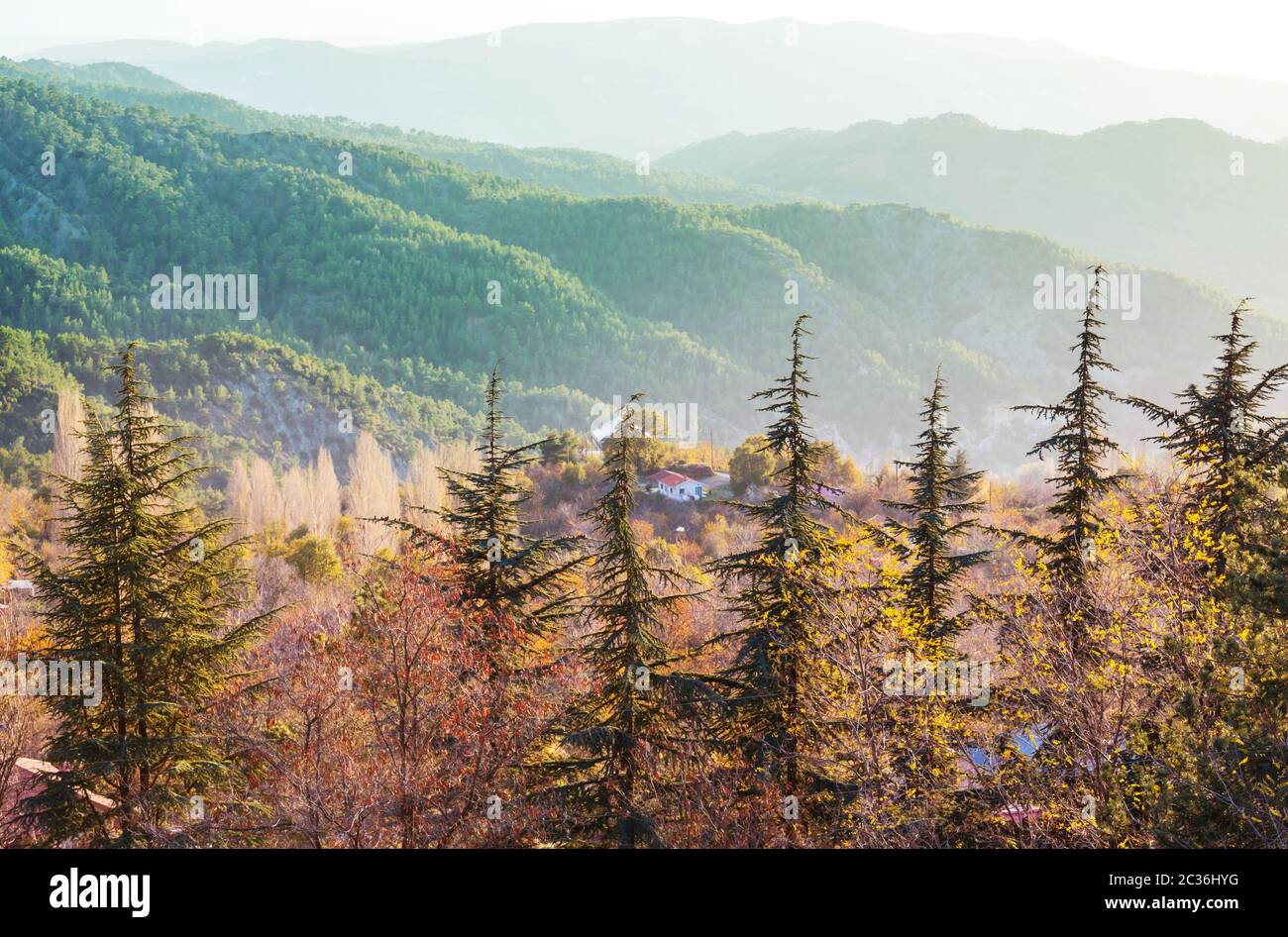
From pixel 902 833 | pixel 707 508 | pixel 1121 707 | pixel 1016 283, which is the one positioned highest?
pixel 1016 283

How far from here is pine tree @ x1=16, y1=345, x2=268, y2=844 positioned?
49.9 feet

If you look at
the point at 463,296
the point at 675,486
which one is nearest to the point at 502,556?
the point at 675,486

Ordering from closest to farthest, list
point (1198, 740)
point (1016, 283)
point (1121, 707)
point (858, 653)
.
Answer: point (1198, 740) < point (1121, 707) < point (858, 653) < point (1016, 283)

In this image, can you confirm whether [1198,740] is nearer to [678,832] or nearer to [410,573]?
[678,832]

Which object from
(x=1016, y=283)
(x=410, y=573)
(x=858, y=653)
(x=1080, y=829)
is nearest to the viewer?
(x=1080, y=829)

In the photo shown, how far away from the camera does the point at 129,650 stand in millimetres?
15414

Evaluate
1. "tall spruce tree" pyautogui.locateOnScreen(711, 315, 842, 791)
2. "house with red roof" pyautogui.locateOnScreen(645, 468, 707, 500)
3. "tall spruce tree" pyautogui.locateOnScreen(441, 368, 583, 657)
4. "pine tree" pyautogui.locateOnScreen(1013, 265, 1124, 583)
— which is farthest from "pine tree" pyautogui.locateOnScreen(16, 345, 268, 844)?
"house with red roof" pyautogui.locateOnScreen(645, 468, 707, 500)

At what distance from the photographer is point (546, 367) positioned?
520 feet

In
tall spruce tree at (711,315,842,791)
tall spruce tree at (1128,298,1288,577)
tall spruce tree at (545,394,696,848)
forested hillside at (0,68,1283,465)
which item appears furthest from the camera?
forested hillside at (0,68,1283,465)

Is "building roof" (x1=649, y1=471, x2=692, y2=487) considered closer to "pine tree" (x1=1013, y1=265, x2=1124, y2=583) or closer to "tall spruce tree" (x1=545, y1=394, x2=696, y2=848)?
"pine tree" (x1=1013, y1=265, x2=1124, y2=583)

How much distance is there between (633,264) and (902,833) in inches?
7471

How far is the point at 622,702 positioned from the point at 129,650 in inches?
297

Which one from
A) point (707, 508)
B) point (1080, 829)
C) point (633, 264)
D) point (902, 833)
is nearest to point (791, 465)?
point (902, 833)

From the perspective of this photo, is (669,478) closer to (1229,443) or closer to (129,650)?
(1229,443)
